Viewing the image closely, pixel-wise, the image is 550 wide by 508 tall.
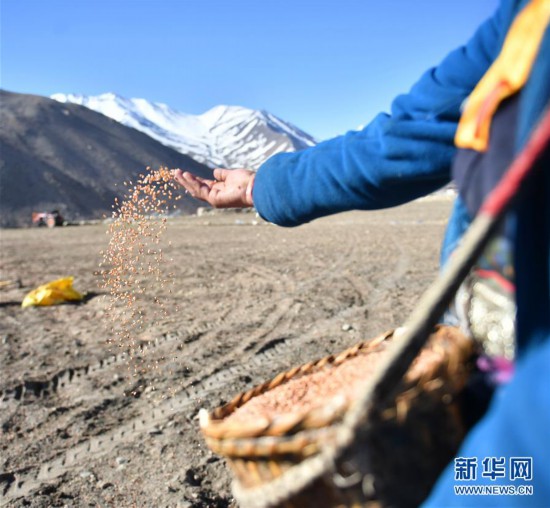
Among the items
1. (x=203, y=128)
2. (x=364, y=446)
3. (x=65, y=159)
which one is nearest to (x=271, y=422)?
(x=364, y=446)

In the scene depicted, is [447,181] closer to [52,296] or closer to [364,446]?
[364,446]

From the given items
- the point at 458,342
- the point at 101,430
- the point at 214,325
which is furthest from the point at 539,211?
the point at 214,325

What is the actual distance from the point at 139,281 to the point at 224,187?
5993mm

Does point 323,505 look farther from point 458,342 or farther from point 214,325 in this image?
point 214,325

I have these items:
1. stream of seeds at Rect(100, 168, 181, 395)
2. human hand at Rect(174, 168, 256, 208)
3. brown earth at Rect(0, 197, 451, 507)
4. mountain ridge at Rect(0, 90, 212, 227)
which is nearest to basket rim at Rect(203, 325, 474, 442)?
human hand at Rect(174, 168, 256, 208)

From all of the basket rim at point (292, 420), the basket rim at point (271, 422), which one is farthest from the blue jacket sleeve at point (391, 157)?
the basket rim at point (271, 422)

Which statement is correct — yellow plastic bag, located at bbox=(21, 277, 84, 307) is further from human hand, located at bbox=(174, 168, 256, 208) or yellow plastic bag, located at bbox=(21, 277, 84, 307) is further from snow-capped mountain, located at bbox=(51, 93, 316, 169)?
snow-capped mountain, located at bbox=(51, 93, 316, 169)

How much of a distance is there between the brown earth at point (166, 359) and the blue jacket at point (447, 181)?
1.86m

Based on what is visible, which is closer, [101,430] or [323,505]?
[323,505]

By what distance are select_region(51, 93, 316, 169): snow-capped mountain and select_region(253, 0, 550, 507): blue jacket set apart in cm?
3287

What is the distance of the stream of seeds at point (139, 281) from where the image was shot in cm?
302

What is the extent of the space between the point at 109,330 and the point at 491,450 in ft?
16.3

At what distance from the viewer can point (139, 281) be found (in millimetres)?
7473

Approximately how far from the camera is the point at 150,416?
350 cm
